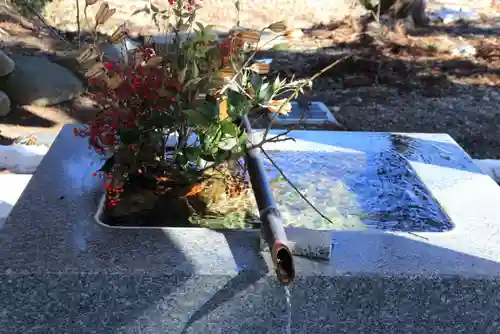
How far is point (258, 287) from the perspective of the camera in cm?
144

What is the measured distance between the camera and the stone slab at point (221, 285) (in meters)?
1.41

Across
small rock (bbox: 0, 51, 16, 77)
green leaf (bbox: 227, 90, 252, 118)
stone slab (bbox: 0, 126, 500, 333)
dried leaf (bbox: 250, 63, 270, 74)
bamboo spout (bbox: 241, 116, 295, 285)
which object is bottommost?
small rock (bbox: 0, 51, 16, 77)

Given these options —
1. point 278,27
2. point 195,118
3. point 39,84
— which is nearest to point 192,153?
point 195,118

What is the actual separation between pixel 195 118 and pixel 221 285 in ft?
1.52

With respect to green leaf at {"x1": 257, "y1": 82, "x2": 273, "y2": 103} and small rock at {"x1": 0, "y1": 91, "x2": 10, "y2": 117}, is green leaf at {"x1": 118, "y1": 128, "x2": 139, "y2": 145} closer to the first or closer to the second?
green leaf at {"x1": 257, "y1": 82, "x2": 273, "y2": 103}

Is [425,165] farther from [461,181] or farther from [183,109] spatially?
[183,109]

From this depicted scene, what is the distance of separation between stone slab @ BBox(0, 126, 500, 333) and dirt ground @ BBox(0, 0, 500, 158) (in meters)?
2.91

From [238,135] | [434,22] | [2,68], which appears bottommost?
[434,22]

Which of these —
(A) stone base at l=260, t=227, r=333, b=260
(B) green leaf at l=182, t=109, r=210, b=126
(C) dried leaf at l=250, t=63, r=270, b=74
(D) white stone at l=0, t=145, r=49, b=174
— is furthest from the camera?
(D) white stone at l=0, t=145, r=49, b=174

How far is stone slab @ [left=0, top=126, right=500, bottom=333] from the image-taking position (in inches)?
55.5

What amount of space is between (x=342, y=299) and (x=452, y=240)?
1.39ft

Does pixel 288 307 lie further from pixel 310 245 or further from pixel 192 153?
pixel 192 153

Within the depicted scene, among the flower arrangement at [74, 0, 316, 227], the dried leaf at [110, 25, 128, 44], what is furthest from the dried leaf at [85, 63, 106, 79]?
the dried leaf at [110, 25, 128, 44]

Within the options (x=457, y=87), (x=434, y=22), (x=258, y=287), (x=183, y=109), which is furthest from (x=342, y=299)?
(x=434, y=22)
